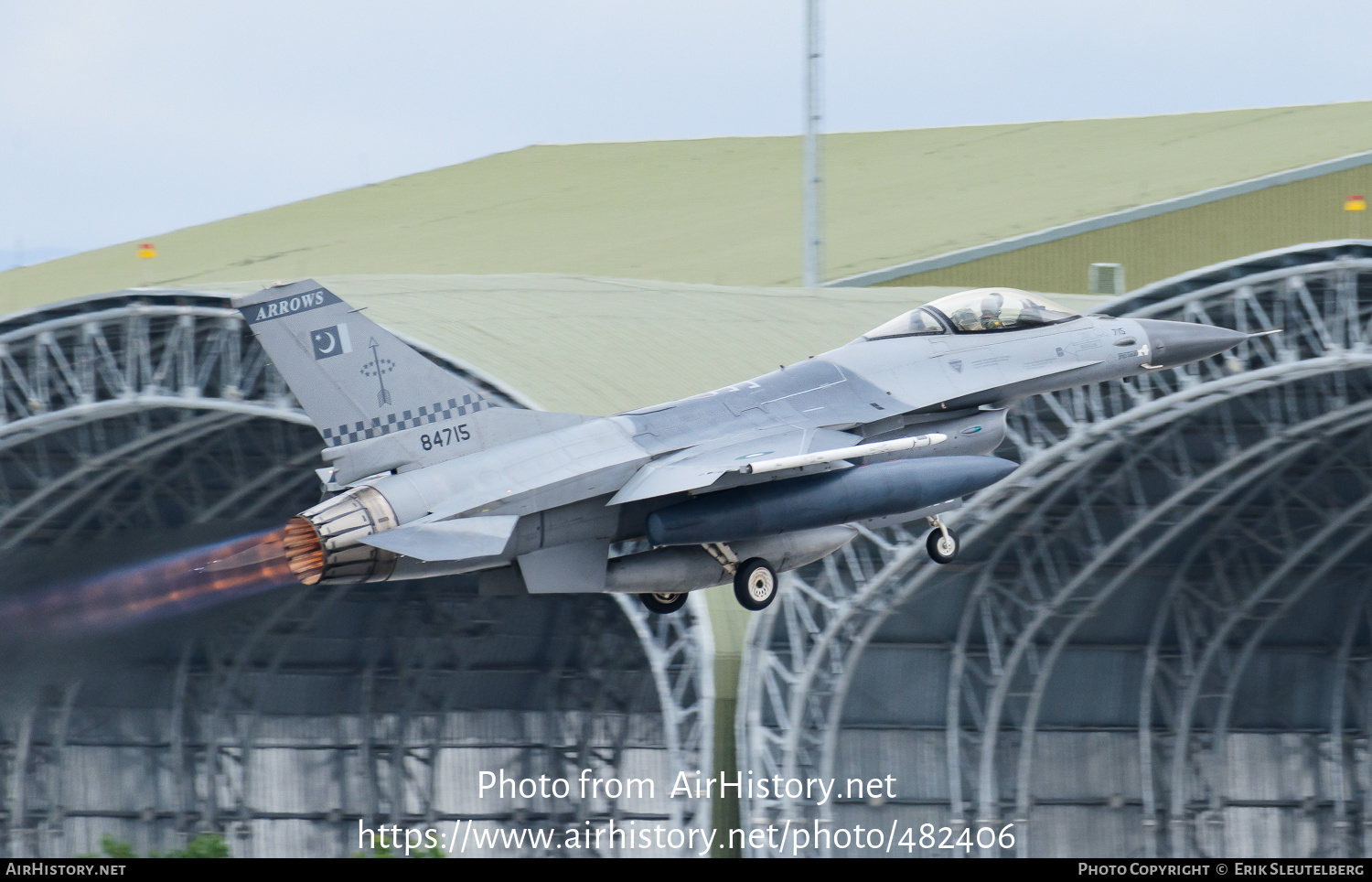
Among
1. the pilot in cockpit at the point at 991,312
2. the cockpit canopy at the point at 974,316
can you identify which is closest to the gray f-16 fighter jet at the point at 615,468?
the cockpit canopy at the point at 974,316

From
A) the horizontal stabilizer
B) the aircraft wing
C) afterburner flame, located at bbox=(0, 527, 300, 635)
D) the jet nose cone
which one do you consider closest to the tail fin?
the horizontal stabilizer

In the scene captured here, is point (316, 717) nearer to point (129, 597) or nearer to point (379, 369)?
point (129, 597)

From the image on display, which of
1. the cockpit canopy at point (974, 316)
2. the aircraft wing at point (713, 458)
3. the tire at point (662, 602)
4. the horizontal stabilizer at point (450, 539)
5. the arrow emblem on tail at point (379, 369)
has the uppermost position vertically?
the cockpit canopy at point (974, 316)

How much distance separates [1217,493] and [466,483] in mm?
20348

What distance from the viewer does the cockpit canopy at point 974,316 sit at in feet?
73.1

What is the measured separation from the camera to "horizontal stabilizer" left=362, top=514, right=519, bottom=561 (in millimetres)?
17891

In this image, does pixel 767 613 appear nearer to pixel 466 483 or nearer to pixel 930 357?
pixel 930 357

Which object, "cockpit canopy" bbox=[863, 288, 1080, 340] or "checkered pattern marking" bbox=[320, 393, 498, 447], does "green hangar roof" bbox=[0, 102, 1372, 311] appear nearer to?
"cockpit canopy" bbox=[863, 288, 1080, 340]

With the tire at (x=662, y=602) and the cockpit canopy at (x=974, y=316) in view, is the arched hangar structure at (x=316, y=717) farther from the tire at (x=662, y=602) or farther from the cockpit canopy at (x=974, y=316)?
the cockpit canopy at (x=974, y=316)

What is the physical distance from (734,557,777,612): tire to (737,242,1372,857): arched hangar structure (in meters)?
10.2

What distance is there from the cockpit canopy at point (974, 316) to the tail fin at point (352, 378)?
5.50 meters

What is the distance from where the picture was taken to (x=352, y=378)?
64.3 feet

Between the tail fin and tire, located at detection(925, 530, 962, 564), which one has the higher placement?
the tail fin

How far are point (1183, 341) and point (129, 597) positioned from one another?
1398cm
